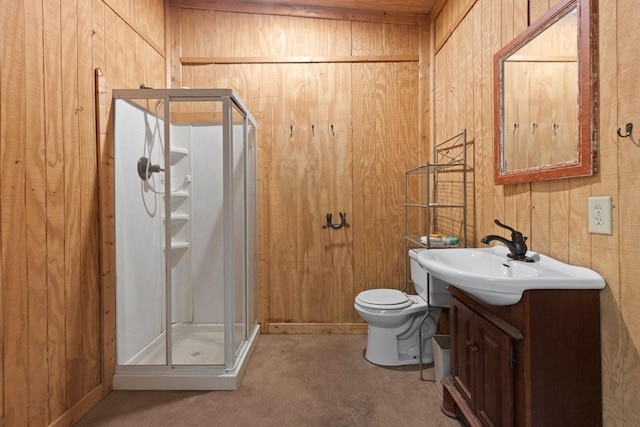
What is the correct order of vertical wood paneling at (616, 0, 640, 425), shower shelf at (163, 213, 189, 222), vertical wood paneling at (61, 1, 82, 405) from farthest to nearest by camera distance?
shower shelf at (163, 213, 189, 222)
vertical wood paneling at (61, 1, 82, 405)
vertical wood paneling at (616, 0, 640, 425)

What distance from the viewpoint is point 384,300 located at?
7.07 ft

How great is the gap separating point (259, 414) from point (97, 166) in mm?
1595

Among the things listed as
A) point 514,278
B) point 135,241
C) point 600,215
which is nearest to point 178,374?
point 135,241

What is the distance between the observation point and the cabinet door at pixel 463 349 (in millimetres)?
1356

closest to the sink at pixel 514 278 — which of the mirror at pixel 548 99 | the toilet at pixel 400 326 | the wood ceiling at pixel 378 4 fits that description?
the mirror at pixel 548 99

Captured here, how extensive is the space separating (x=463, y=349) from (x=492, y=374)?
0.84 feet

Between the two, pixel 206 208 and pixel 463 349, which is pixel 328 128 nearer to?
pixel 206 208

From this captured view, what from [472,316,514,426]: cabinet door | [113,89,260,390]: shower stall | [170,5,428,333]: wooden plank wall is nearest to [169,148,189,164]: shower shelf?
[113,89,260,390]: shower stall

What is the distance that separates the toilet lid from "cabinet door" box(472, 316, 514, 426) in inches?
30.6

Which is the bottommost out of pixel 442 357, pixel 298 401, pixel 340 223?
pixel 298 401

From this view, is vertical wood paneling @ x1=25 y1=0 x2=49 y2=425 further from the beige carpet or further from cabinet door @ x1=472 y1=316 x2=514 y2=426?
cabinet door @ x1=472 y1=316 x2=514 y2=426

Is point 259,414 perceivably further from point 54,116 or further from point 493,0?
point 493,0

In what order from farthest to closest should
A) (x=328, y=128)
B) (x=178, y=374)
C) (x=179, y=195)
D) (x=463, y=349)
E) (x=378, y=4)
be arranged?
(x=328, y=128)
(x=378, y=4)
(x=179, y=195)
(x=178, y=374)
(x=463, y=349)

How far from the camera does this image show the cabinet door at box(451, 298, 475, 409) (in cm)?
136
